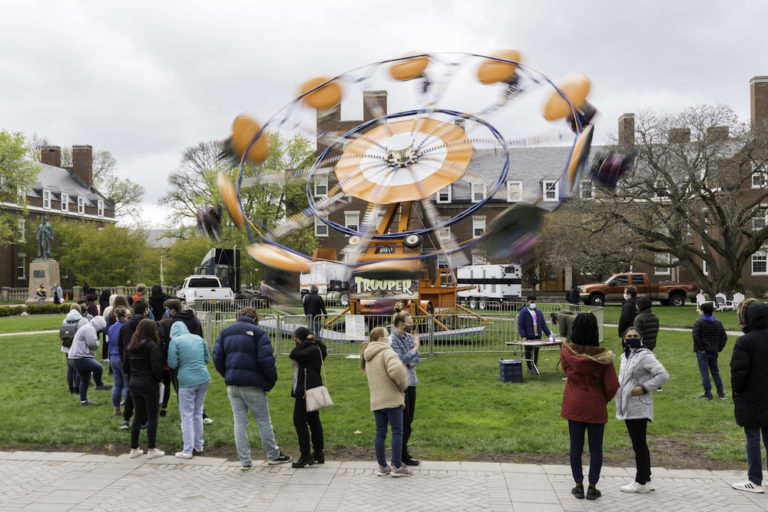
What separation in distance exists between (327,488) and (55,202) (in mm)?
63237

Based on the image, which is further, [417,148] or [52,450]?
[417,148]

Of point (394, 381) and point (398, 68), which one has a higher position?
point (398, 68)

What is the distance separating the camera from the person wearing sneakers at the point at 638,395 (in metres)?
6.22

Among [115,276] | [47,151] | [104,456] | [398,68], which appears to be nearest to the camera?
[104,456]

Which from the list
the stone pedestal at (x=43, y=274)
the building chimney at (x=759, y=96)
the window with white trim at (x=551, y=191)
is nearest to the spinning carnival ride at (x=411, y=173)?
the window with white trim at (x=551, y=191)

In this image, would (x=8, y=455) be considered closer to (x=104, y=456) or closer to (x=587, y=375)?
(x=104, y=456)

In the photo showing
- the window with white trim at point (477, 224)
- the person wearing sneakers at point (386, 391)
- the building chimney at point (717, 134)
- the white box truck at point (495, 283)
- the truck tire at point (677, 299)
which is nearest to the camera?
the person wearing sneakers at point (386, 391)

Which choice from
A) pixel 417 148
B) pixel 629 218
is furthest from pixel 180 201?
pixel 417 148

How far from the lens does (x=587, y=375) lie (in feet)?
20.1

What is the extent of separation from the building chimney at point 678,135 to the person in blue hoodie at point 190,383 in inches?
1166

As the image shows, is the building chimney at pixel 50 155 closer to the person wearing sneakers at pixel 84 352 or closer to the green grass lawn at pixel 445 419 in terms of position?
the green grass lawn at pixel 445 419

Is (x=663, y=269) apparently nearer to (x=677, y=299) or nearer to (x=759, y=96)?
(x=759, y=96)

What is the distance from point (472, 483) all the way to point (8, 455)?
221 inches

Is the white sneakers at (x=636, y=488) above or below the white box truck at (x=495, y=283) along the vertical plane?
below
